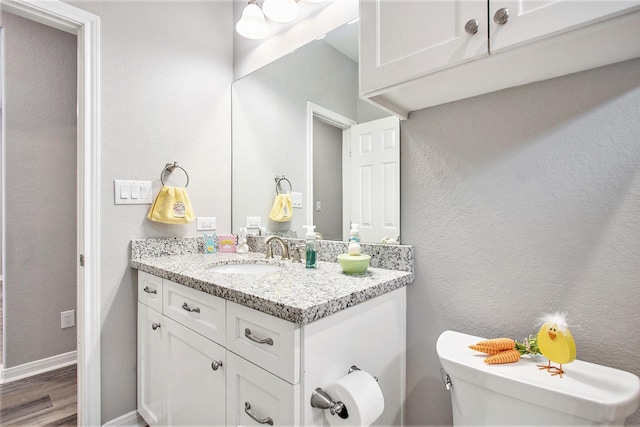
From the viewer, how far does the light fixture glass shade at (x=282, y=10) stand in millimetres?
1617

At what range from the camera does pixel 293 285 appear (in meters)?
1.02

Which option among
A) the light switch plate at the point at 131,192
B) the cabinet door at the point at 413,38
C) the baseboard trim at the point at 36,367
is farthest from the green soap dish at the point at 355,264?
the baseboard trim at the point at 36,367

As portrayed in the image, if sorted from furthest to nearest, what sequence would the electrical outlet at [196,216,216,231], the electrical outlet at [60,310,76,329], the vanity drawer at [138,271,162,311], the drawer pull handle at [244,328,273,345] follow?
the electrical outlet at [60,310,76,329]
the electrical outlet at [196,216,216,231]
the vanity drawer at [138,271,162,311]
the drawer pull handle at [244,328,273,345]

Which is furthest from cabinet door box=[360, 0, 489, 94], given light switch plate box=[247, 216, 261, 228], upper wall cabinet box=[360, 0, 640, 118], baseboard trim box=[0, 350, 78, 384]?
baseboard trim box=[0, 350, 78, 384]

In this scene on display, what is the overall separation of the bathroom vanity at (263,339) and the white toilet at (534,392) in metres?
0.27

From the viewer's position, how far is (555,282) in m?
0.97

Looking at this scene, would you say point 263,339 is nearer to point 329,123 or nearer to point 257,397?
point 257,397

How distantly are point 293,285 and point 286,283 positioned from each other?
0.04 m

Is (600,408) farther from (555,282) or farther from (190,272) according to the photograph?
(190,272)

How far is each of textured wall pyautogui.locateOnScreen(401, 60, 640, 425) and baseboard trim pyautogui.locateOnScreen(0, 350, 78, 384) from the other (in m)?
2.47

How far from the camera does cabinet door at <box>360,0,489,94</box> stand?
83cm

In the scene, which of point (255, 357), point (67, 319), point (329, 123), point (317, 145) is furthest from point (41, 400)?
point (329, 123)

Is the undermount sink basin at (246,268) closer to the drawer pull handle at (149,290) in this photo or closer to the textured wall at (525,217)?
the drawer pull handle at (149,290)

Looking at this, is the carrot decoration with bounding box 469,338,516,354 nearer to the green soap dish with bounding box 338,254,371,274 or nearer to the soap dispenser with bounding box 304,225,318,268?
the green soap dish with bounding box 338,254,371,274
